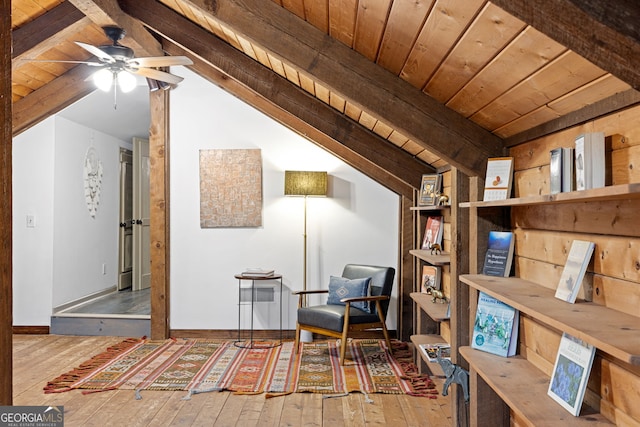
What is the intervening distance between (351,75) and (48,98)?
370cm

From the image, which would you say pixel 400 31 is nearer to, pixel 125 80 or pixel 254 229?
pixel 125 80

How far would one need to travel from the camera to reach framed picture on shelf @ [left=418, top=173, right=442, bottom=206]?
407cm

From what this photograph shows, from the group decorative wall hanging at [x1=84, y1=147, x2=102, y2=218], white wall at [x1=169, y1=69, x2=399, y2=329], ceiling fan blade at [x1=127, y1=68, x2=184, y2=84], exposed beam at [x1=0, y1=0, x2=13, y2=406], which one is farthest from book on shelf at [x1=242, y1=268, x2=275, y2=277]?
exposed beam at [x1=0, y1=0, x2=13, y2=406]

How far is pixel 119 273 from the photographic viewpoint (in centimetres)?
725

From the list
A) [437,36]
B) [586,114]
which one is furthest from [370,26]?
[586,114]

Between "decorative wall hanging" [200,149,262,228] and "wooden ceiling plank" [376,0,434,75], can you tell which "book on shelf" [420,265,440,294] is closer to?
"decorative wall hanging" [200,149,262,228]

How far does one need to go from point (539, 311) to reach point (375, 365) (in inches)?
116

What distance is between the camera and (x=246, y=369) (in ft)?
14.3

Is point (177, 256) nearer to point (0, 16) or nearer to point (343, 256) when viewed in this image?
point (343, 256)

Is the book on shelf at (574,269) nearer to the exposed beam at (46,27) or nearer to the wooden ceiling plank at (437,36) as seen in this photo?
the wooden ceiling plank at (437,36)

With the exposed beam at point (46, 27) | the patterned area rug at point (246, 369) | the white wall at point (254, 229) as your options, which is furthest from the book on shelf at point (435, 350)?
the exposed beam at point (46, 27)

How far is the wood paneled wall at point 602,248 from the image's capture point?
A: 1.51 metres

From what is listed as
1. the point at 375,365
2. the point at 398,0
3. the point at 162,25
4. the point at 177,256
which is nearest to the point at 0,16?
the point at 398,0

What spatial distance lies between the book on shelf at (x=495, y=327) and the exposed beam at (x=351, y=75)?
0.66 meters
